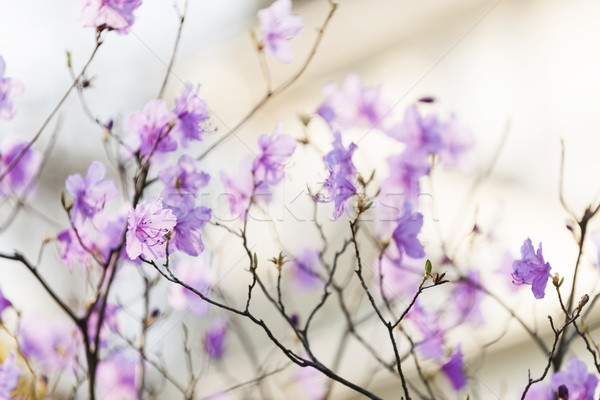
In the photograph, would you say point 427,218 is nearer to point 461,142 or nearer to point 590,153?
point 590,153

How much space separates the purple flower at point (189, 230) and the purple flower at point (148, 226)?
0.20 feet

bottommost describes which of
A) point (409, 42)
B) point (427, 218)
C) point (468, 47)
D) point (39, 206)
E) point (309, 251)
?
point (309, 251)

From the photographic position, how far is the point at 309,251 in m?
1.42

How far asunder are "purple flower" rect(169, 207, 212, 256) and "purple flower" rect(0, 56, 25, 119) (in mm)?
335

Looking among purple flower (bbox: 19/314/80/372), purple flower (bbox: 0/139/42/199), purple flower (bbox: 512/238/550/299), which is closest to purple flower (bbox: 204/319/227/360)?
purple flower (bbox: 19/314/80/372)

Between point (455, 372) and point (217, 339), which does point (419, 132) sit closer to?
point (455, 372)

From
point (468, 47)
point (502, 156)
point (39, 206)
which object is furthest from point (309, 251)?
point (39, 206)

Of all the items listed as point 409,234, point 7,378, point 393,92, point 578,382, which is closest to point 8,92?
point 7,378

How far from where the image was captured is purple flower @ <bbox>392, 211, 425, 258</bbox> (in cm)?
96

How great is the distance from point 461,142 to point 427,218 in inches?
45.0

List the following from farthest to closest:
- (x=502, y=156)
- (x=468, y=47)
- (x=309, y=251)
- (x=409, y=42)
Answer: (x=409, y=42)
(x=468, y=47)
(x=502, y=156)
(x=309, y=251)

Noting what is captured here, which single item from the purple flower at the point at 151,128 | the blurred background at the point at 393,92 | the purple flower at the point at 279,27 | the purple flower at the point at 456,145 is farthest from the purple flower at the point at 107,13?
the blurred background at the point at 393,92

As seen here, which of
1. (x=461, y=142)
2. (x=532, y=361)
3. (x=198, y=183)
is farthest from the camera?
(x=532, y=361)

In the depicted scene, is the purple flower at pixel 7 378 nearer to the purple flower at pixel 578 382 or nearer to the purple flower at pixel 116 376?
the purple flower at pixel 116 376
